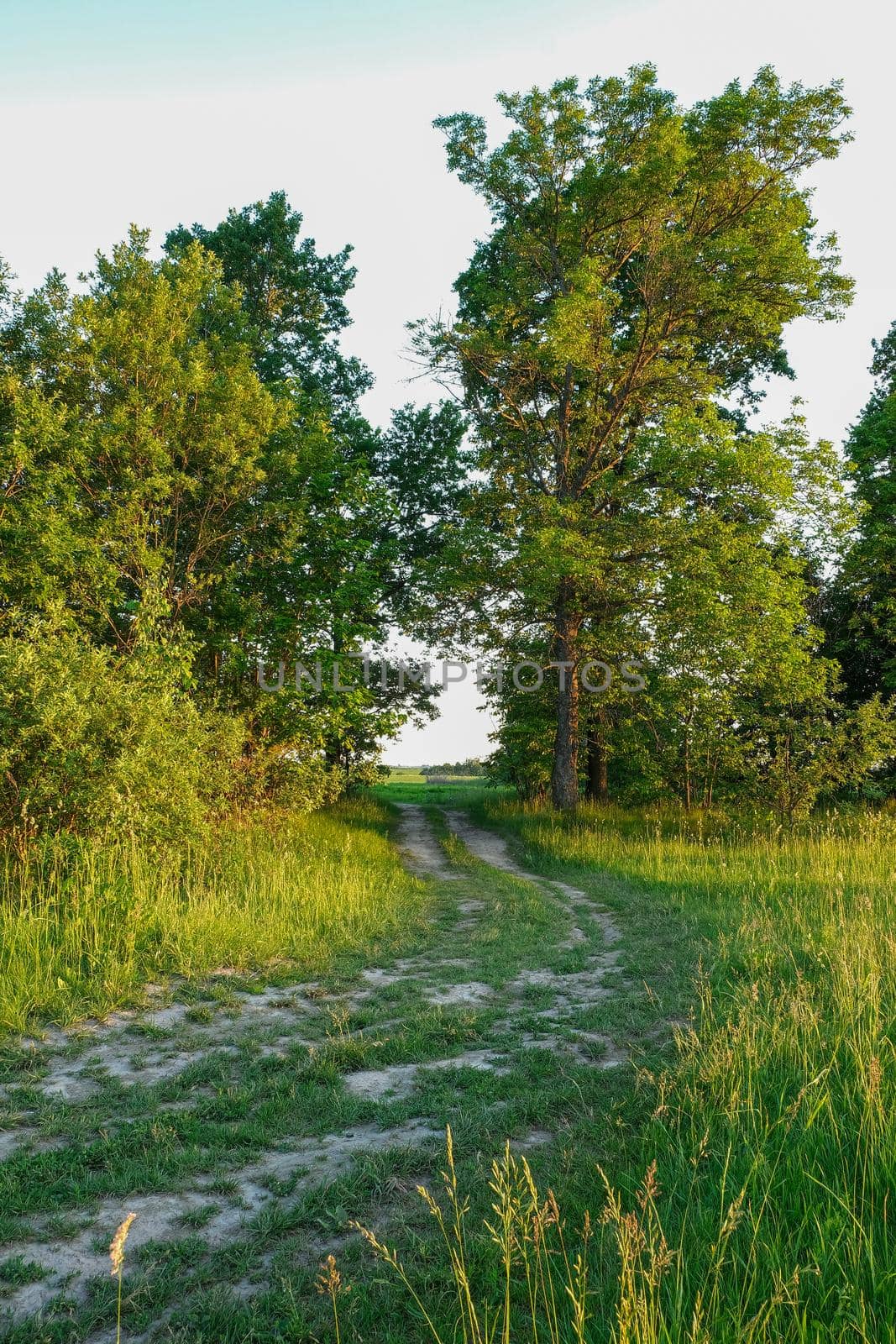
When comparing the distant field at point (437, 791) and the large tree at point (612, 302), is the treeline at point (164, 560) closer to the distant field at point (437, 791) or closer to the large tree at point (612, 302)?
the large tree at point (612, 302)

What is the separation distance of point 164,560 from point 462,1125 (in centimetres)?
1337

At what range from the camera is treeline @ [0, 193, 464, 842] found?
9.77m

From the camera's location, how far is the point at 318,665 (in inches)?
685

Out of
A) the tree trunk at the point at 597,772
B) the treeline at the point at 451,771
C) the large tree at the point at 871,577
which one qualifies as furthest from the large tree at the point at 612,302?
the treeline at the point at 451,771

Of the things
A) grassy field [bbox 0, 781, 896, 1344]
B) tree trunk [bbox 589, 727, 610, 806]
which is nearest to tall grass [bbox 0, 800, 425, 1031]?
grassy field [bbox 0, 781, 896, 1344]

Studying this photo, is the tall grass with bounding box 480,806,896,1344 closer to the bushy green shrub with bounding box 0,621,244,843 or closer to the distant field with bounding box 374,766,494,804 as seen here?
the bushy green shrub with bounding box 0,621,244,843

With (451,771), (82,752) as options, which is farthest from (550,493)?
(451,771)

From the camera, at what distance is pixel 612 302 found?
1791 cm

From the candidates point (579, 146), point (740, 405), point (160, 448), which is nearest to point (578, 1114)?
point (160, 448)

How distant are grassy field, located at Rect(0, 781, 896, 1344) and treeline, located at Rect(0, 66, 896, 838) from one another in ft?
18.8

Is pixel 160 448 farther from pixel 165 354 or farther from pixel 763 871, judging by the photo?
pixel 763 871

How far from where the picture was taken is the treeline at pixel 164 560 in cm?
977

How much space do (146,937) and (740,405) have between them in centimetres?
2263

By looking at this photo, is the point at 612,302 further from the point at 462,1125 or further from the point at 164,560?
the point at 462,1125
